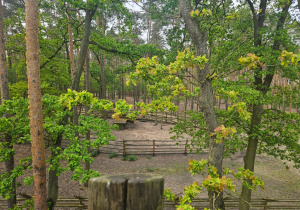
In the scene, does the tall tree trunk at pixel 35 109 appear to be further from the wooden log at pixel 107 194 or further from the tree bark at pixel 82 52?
the wooden log at pixel 107 194

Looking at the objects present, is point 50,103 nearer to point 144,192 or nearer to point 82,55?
point 82,55

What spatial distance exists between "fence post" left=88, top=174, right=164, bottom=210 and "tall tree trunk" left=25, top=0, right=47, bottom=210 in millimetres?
4175

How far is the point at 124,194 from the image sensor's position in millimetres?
1100

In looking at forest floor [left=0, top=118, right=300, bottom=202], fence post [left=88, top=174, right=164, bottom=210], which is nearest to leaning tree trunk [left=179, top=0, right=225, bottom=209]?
fence post [left=88, top=174, right=164, bottom=210]

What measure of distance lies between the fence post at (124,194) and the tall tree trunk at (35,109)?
418cm

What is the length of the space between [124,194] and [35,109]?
4354 millimetres

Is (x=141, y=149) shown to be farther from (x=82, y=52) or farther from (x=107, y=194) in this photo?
(x=107, y=194)

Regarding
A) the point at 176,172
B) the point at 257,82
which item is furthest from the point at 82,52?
the point at 176,172

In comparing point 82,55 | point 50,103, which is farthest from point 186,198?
point 82,55

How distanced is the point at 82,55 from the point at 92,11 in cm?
199

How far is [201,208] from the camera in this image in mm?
7828

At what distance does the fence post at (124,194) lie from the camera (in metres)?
1.06

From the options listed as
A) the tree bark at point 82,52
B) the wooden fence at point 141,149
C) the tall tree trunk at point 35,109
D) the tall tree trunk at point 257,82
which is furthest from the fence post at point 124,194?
the wooden fence at point 141,149

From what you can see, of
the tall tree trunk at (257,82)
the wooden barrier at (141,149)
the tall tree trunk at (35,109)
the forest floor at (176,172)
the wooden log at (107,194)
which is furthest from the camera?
the wooden barrier at (141,149)
